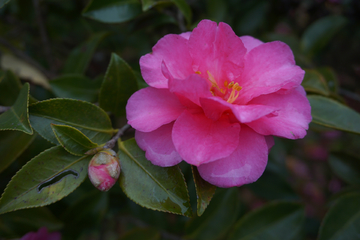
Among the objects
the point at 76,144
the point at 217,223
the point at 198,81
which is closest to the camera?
the point at 198,81

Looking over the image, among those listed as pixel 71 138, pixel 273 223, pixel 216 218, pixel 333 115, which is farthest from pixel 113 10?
pixel 273 223

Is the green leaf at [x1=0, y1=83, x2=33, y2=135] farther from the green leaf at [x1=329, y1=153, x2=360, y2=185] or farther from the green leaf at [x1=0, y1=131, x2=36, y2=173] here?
the green leaf at [x1=329, y1=153, x2=360, y2=185]

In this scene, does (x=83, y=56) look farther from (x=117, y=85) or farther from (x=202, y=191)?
(x=202, y=191)

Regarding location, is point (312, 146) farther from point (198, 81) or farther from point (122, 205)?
point (198, 81)

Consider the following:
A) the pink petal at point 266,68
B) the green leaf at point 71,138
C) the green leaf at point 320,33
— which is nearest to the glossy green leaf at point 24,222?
the green leaf at point 71,138

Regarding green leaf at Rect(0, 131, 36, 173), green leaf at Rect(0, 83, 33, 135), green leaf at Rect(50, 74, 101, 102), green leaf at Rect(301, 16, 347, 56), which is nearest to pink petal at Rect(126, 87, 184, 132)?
green leaf at Rect(0, 83, 33, 135)

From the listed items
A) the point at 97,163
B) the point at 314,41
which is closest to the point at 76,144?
the point at 97,163
